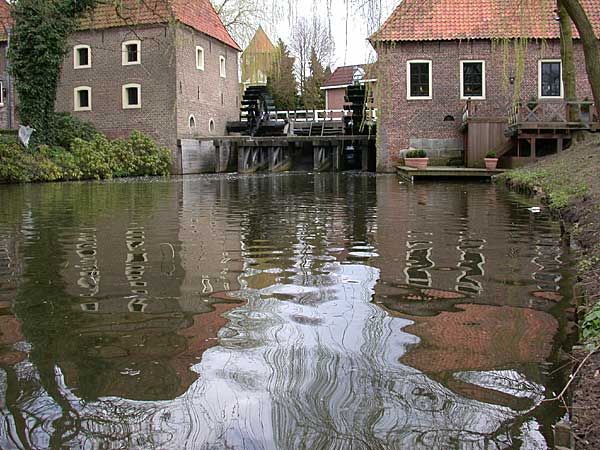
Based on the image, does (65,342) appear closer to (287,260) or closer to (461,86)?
(287,260)

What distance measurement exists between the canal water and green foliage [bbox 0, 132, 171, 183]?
1521cm

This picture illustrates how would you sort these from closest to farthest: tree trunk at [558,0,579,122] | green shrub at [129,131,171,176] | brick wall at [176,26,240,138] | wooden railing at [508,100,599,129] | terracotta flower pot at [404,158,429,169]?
tree trunk at [558,0,579,122]
wooden railing at [508,100,599,129]
terracotta flower pot at [404,158,429,169]
green shrub at [129,131,171,176]
brick wall at [176,26,240,138]

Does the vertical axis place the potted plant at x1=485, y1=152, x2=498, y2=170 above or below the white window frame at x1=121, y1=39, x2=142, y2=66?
below

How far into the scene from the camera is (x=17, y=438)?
2611 millimetres

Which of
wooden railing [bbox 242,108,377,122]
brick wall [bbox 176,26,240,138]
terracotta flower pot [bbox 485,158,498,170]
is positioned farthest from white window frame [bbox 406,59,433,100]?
wooden railing [bbox 242,108,377,122]

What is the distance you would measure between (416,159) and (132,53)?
13965mm

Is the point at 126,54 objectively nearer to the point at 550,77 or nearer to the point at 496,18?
the point at 550,77

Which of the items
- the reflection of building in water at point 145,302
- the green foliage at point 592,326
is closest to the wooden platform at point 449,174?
the reflection of building in water at point 145,302

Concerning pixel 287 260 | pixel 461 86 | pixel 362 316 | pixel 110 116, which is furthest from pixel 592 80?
pixel 110 116

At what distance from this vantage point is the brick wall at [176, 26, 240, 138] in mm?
30266

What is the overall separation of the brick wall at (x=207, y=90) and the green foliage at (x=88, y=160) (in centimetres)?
199

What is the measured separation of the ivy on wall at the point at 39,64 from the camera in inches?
966

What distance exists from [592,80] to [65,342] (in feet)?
23.7

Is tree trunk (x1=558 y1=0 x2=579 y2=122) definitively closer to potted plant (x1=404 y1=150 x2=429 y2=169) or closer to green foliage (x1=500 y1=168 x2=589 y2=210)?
green foliage (x1=500 y1=168 x2=589 y2=210)
